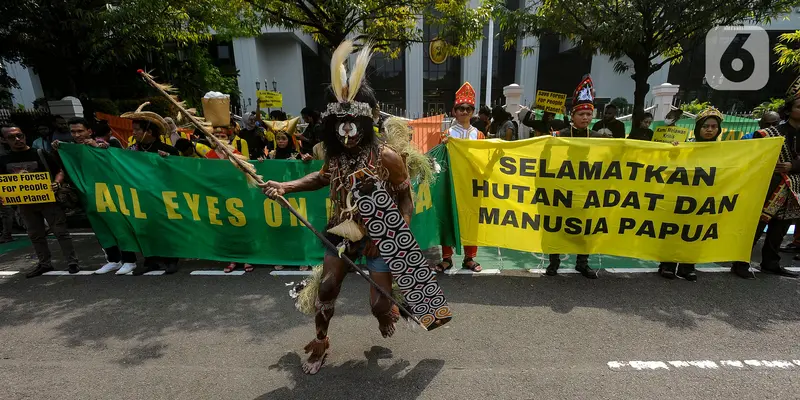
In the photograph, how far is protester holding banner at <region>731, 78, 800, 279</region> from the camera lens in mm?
4238

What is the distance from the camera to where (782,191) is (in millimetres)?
4391

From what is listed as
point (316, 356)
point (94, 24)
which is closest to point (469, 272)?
point (316, 356)

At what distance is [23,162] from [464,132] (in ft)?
17.5

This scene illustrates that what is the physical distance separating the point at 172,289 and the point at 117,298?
0.52 metres

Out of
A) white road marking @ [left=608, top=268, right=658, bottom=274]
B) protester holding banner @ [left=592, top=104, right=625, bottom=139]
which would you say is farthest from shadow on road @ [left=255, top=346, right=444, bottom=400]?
protester holding banner @ [left=592, top=104, right=625, bottom=139]

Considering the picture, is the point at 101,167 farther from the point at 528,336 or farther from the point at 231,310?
the point at 528,336

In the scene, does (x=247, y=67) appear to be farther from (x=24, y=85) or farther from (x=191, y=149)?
(x=191, y=149)

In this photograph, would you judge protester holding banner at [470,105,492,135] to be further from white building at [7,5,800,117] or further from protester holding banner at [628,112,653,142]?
white building at [7,5,800,117]

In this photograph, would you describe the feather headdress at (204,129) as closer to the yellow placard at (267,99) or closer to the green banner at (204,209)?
the green banner at (204,209)

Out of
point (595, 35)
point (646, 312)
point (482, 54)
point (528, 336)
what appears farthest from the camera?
point (482, 54)

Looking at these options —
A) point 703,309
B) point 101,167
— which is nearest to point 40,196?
point 101,167

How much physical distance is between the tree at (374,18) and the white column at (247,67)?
45.8 ft

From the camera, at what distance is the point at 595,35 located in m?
6.47

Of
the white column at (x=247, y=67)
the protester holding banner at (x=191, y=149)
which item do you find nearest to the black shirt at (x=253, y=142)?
the protester holding banner at (x=191, y=149)
